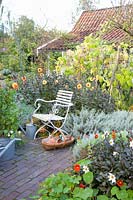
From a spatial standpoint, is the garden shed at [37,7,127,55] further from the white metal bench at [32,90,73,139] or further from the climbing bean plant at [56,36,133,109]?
the white metal bench at [32,90,73,139]

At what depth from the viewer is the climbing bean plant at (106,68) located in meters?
5.79

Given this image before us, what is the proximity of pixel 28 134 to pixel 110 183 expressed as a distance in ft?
9.16

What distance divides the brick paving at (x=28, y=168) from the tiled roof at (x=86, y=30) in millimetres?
7726

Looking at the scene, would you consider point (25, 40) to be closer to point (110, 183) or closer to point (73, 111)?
point (73, 111)

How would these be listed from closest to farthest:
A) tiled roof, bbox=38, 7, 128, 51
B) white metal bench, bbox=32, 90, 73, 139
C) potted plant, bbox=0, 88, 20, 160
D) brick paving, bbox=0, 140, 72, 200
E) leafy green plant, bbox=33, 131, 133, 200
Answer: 1. leafy green plant, bbox=33, 131, 133, 200
2. brick paving, bbox=0, 140, 72, 200
3. potted plant, bbox=0, 88, 20, 160
4. white metal bench, bbox=32, 90, 73, 139
5. tiled roof, bbox=38, 7, 128, 51

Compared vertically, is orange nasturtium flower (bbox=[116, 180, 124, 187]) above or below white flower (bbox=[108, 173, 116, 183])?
below

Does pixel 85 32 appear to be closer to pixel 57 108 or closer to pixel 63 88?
pixel 63 88

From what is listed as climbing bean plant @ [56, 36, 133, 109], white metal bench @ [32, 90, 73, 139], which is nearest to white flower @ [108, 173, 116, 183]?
white metal bench @ [32, 90, 73, 139]

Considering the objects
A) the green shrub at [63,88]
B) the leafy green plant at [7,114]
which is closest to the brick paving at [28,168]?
the leafy green plant at [7,114]

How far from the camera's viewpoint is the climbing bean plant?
579cm

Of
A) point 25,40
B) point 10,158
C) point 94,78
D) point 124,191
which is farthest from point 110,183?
point 25,40

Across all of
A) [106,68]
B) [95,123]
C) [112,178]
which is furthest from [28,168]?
[106,68]

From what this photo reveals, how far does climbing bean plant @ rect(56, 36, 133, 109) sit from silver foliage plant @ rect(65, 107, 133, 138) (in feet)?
2.90

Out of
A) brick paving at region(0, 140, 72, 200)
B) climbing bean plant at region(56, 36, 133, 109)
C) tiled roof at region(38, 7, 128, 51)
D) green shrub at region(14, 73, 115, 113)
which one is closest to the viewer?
brick paving at region(0, 140, 72, 200)
